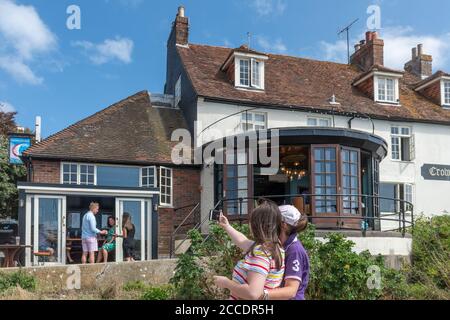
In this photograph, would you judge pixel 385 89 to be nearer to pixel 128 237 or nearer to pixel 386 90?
pixel 386 90

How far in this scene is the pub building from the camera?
15.5 m

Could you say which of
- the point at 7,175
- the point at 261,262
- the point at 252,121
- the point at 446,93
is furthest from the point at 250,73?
the point at 261,262

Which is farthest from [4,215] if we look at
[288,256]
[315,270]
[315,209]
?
[288,256]

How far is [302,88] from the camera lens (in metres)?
22.9

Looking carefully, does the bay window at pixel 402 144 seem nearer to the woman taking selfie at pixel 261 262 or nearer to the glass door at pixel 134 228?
the glass door at pixel 134 228

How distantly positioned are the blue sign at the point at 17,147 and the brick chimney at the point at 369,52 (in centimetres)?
1602

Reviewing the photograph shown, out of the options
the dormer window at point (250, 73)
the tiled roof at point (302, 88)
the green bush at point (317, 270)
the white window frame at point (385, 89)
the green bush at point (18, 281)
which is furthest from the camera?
the white window frame at point (385, 89)

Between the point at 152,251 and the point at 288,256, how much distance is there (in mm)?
13054

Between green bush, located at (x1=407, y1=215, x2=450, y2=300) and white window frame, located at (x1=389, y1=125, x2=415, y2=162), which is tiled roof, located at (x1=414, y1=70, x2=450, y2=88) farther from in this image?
green bush, located at (x1=407, y1=215, x2=450, y2=300)

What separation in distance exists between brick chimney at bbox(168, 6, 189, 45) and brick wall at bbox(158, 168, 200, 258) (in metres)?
7.34

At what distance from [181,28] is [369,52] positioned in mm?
9133

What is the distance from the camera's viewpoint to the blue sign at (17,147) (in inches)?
725

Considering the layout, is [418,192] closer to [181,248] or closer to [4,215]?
[181,248]

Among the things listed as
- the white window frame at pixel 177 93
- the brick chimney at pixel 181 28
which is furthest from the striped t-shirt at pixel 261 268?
the brick chimney at pixel 181 28
